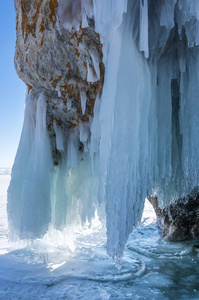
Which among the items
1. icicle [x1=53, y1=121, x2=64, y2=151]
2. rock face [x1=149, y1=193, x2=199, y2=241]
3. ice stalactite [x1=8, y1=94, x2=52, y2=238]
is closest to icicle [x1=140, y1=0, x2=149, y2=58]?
ice stalactite [x1=8, y1=94, x2=52, y2=238]

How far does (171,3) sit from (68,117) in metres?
2.56

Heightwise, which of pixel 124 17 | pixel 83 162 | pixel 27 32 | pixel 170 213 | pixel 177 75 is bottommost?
pixel 170 213

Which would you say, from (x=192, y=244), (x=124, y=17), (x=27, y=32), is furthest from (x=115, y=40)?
(x=192, y=244)

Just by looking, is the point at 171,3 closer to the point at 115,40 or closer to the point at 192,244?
the point at 115,40

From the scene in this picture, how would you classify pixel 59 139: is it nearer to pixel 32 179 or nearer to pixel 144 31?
pixel 32 179

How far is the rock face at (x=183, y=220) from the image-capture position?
5887 mm

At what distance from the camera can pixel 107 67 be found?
2.45 meters

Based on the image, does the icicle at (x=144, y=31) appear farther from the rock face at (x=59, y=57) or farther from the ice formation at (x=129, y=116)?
the rock face at (x=59, y=57)

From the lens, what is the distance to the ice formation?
242 cm

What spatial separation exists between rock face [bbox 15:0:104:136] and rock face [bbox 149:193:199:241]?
3.45 meters

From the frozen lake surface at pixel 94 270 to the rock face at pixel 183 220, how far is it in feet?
1.27

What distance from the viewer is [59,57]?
3443 millimetres

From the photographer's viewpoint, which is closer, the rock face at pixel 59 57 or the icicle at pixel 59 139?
the rock face at pixel 59 57

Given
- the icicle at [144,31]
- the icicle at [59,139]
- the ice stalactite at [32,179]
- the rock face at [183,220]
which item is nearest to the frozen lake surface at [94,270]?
the rock face at [183,220]
